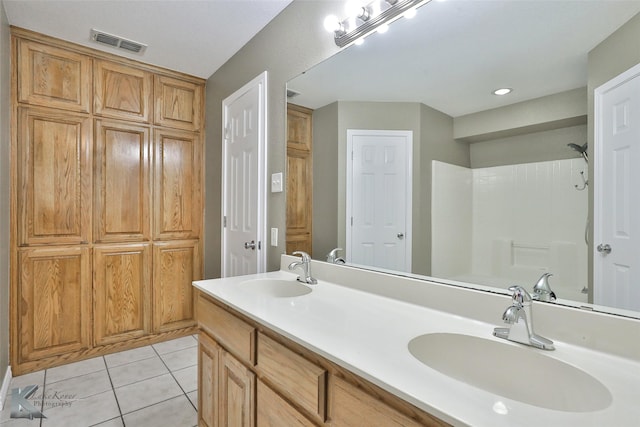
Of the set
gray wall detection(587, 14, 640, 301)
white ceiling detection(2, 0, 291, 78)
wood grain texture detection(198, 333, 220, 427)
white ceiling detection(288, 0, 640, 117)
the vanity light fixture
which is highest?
white ceiling detection(2, 0, 291, 78)

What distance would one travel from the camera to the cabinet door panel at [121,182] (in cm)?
260

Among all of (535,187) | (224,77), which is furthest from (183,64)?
(535,187)

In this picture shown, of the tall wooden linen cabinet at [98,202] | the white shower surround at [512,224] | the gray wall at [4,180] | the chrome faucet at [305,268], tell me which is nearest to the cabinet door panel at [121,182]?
the tall wooden linen cabinet at [98,202]

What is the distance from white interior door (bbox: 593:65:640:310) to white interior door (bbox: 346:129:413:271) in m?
0.65

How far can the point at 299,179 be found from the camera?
6.34 ft

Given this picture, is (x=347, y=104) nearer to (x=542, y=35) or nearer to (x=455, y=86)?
(x=455, y=86)

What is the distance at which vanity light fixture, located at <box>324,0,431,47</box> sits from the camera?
137cm

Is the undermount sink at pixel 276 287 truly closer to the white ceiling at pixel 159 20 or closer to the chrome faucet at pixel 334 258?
the chrome faucet at pixel 334 258

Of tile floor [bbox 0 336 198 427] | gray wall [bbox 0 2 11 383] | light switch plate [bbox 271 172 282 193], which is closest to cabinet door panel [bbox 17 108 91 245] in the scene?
gray wall [bbox 0 2 11 383]

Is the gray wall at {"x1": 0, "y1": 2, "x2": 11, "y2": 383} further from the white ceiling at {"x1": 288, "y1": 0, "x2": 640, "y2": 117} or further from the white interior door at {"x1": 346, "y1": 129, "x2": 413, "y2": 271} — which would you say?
the white interior door at {"x1": 346, "y1": 129, "x2": 413, "y2": 271}

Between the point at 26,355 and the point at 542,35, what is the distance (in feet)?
11.5

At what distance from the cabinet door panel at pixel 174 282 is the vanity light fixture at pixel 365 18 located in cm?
229

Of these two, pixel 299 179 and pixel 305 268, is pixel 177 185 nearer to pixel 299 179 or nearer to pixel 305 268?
pixel 299 179

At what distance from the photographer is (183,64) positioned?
9.10 ft
